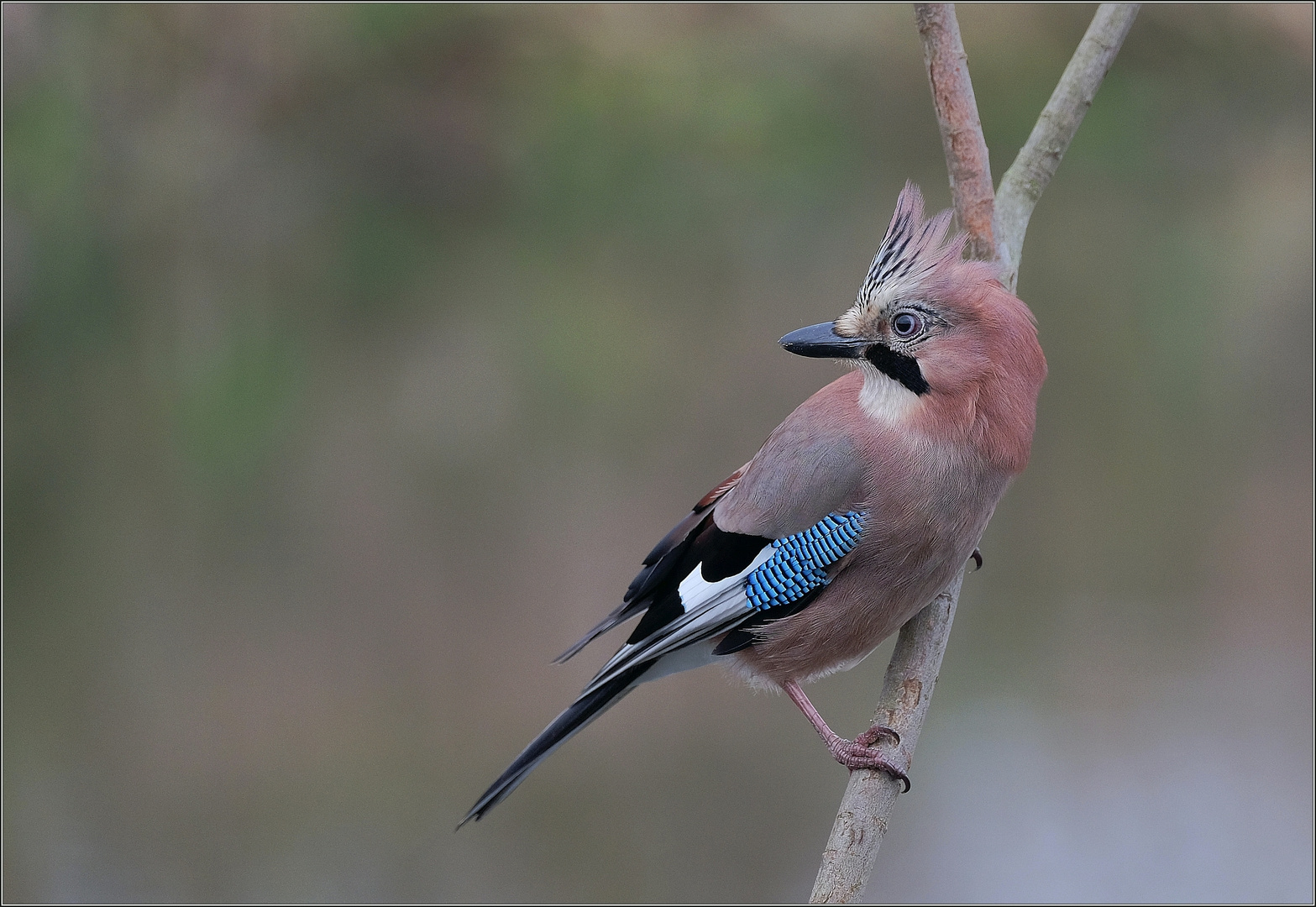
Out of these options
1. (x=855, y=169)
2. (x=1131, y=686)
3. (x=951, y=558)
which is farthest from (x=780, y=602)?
(x=1131, y=686)

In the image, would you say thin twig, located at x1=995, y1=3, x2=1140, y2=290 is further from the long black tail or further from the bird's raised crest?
the long black tail

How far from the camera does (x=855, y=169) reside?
4.74 metres

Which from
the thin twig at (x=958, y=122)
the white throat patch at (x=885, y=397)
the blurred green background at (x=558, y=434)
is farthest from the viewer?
the blurred green background at (x=558, y=434)

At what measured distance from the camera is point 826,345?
1914 millimetres

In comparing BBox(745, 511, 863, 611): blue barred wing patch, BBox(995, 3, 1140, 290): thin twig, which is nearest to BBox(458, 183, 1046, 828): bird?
BBox(745, 511, 863, 611): blue barred wing patch

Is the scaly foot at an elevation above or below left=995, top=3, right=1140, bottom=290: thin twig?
below

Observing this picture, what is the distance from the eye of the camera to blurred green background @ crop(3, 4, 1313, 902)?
15.0ft

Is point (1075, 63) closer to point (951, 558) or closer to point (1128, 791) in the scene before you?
point (951, 558)

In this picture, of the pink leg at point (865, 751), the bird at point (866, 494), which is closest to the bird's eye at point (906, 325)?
the bird at point (866, 494)

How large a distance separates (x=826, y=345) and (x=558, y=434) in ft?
10.2

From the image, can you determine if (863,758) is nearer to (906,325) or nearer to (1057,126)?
(906,325)

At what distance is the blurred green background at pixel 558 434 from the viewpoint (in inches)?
180

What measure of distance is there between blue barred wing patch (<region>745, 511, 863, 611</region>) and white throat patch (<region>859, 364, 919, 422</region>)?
193 mm

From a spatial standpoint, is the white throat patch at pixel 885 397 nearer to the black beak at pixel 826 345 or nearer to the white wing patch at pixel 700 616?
the black beak at pixel 826 345
